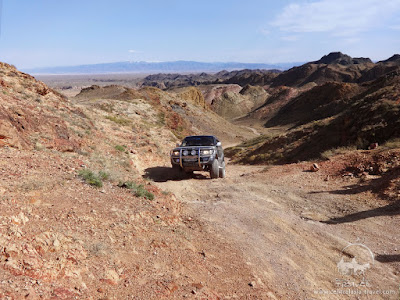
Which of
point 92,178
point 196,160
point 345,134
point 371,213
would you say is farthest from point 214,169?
point 345,134

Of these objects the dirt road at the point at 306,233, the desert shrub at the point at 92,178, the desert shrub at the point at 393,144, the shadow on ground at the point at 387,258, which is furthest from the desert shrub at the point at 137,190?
the desert shrub at the point at 393,144

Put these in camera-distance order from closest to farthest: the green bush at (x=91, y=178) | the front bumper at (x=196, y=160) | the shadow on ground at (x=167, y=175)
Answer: the green bush at (x=91, y=178), the front bumper at (x=196, y=160), the shadow on ground at (x=167, y=175)

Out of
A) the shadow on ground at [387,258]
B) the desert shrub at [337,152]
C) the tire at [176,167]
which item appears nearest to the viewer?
the shadow on ground at [387,258]

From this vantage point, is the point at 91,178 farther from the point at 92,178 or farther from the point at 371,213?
the point at 371,213

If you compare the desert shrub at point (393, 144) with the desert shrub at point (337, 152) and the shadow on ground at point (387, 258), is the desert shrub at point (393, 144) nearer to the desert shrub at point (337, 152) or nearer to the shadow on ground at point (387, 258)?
the desert shrub at point (337, 152)

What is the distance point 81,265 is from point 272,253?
3462 mm

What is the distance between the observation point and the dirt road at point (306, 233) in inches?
178

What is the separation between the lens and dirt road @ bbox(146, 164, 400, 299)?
4.53 meters

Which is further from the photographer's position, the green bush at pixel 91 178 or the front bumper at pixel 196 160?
the front bumper at pixel 196 160

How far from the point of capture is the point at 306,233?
20.9 feet

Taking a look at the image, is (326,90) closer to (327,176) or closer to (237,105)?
(237,105)

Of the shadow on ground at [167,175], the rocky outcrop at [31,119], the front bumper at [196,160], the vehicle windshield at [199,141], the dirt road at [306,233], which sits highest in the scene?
the rocky outcrop at [31,119]

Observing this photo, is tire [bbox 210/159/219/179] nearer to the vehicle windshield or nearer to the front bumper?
the front bumper

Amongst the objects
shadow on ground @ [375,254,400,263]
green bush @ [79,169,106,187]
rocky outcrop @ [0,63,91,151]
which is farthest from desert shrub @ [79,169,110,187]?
shadow on ground @ [375,254,400,263]
